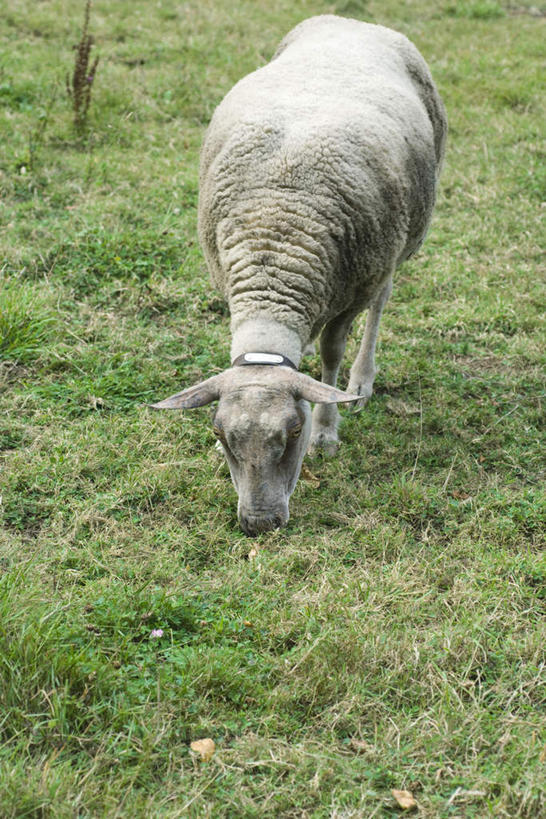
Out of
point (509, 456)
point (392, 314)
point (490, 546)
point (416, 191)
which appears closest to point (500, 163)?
point (392, 314)

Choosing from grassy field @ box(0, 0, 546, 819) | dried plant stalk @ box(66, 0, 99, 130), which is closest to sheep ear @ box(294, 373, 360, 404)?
grassy field @ box(0, 0, 546, 819)

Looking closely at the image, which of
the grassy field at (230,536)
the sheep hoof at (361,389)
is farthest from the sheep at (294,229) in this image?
the grassy field at (230,536)

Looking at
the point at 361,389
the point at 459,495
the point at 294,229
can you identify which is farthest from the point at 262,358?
the point at 361,389

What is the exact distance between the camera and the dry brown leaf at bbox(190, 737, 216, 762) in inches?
105

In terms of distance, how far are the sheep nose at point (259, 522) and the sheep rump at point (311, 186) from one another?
88 centimetres

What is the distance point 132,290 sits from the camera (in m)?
5.56

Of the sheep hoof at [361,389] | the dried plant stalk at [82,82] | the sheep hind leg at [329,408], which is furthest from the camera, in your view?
the dried plant stalk at [82,82]

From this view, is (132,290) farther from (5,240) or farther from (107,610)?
(107,610)

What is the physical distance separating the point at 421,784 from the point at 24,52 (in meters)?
Answer: 8.32

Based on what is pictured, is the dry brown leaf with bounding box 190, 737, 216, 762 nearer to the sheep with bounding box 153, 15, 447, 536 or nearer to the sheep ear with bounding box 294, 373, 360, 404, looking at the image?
the sheep with bounding box 153, 15, 447, 536

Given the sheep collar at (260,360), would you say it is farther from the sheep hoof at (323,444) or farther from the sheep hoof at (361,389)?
the sheep hoof at (361,389)

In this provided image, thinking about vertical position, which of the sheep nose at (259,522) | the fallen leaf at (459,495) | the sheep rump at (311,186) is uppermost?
the sheep rump at (311,186)

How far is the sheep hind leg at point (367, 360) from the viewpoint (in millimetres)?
4950

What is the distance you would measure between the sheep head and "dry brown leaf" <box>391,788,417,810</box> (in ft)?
3.98
